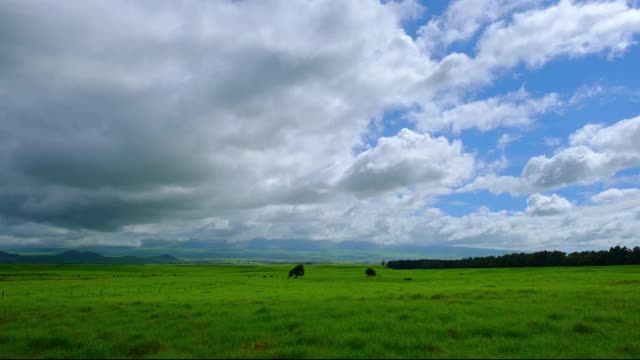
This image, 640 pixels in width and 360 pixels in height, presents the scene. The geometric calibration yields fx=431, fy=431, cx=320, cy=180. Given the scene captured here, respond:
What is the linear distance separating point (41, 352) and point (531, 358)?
690 inches

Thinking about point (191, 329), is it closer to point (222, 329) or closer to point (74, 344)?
point (222, 329)

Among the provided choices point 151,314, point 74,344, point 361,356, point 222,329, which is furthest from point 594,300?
point 74,344

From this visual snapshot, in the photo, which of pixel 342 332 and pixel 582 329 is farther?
pixel 582 329

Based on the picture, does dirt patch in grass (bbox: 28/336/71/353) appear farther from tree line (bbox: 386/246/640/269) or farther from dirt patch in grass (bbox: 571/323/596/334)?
tree line (bbox: 386/246/640/269)

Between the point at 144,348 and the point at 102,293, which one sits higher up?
the point at 144,348

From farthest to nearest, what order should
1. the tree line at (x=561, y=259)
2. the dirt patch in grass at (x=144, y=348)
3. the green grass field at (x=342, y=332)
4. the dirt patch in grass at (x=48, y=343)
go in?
the tree line at (x=561, y=259), the dirt patch in grass at (x=48, y=343), the dirt patch in grass at (x=144, y=348), the green grass field at (x=342, y=332)

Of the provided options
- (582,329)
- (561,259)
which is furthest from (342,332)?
(561,259)

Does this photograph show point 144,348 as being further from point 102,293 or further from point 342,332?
point 102,293

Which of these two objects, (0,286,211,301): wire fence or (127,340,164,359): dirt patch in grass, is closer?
(127,340,164,359): dirt patch in grass

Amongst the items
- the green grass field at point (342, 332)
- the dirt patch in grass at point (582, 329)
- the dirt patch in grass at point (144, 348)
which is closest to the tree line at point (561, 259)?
the green grass field at point (342, 332)

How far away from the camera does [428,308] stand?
24.5 metres

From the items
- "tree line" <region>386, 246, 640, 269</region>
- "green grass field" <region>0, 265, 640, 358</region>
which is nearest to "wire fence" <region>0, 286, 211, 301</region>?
"green grass field" <region>0, 265, 640, 358</region>

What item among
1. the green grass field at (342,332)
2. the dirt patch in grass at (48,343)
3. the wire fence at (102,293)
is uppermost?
the green grass field at (342,332)

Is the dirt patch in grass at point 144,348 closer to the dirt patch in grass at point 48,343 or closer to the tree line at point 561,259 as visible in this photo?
the dirt patch in grass at point 48,343
